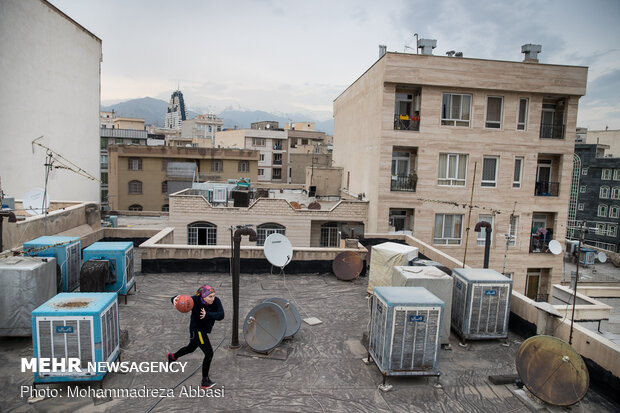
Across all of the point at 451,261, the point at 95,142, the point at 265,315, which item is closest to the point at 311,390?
the point at 265,315

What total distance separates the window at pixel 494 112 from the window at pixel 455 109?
4.36 ft

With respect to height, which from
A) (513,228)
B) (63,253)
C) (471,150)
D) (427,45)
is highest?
(427,45)

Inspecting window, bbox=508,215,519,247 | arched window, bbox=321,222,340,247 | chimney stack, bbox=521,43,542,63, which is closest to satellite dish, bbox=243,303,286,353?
arched window, bbox=321,222,340,247

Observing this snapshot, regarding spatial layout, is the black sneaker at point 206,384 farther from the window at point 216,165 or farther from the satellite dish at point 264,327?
the window at point 216,165

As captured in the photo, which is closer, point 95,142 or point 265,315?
point 265,315

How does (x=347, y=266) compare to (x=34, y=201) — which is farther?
(x=34, y=201)

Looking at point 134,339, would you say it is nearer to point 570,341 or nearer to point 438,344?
point 438,344

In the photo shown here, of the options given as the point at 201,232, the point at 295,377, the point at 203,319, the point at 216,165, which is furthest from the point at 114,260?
the point at 216,165

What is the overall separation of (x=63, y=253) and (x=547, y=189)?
2751 cm

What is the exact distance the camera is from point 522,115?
25.1 m

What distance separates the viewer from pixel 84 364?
23.8ft

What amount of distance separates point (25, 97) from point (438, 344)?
30.3 metres

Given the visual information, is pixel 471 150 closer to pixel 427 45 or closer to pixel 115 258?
pixel 427 45

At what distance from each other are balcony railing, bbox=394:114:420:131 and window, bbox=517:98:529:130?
21.6ft
